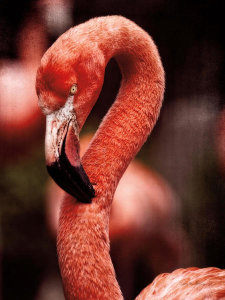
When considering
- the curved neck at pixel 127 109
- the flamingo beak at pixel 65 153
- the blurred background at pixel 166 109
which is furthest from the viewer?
the blurred background at pixel 166 109

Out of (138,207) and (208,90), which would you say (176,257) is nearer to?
(138,207)

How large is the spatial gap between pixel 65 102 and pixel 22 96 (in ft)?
1.32

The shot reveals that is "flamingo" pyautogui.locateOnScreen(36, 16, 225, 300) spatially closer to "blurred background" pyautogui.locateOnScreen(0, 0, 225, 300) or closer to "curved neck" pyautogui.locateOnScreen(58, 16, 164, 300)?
"curved neck" pyautogui.locateOnScreen(58, 16, 164, 300)

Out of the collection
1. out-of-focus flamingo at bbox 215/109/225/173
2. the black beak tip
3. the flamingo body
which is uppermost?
out-of-focus flamingo at bbox 215/109/225/173

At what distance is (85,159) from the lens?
0.96 m

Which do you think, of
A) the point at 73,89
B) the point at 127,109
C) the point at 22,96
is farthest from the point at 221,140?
the point at 22,96

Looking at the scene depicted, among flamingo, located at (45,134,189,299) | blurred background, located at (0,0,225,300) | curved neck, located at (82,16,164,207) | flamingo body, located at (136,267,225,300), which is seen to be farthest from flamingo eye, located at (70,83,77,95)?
flamingo body, located at (136,267,225,300)

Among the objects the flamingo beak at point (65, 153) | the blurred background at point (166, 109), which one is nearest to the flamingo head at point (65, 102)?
the flamingo beak at point (65, 153)

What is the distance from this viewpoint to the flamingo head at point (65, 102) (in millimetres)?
792

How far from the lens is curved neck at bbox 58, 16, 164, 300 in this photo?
2.83 feet

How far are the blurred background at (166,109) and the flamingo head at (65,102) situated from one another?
0.28m

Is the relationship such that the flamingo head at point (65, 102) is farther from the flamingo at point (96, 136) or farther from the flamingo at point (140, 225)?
the flamingo at point (140, 225)

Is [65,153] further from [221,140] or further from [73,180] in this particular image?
[221,140]

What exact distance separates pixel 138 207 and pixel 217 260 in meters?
0.30
